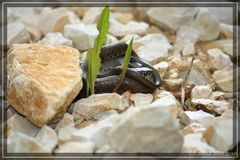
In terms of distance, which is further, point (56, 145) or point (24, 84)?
point (24, 84)

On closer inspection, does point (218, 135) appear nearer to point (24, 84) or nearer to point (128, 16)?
point (24, 84)

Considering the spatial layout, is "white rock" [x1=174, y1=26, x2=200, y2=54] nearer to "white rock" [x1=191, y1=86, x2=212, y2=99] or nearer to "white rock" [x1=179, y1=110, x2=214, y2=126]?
"white rock" [x1=191, y1=86, x2=212, y2=99]

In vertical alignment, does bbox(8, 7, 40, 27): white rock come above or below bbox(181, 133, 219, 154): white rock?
above

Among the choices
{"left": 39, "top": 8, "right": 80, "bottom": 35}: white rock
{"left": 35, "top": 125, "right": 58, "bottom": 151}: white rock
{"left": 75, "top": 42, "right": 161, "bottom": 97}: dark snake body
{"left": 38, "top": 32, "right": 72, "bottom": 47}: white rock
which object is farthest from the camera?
{"left": 39, "top": 8, "right": 80, "bottom": 35}: white rock

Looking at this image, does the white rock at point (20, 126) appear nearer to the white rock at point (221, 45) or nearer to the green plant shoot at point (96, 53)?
the green plant shoot at point (96, 53)

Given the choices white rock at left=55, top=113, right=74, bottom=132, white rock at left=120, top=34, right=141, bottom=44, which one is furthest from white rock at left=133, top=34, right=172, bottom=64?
white rock at left=55, top=113, right=74, bottom=132

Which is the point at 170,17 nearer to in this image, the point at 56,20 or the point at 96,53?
the point at 56,20

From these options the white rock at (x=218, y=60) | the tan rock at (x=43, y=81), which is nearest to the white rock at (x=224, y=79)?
the white rock at (x=218, y=60)

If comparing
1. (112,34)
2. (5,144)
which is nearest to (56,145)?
(5,144)
